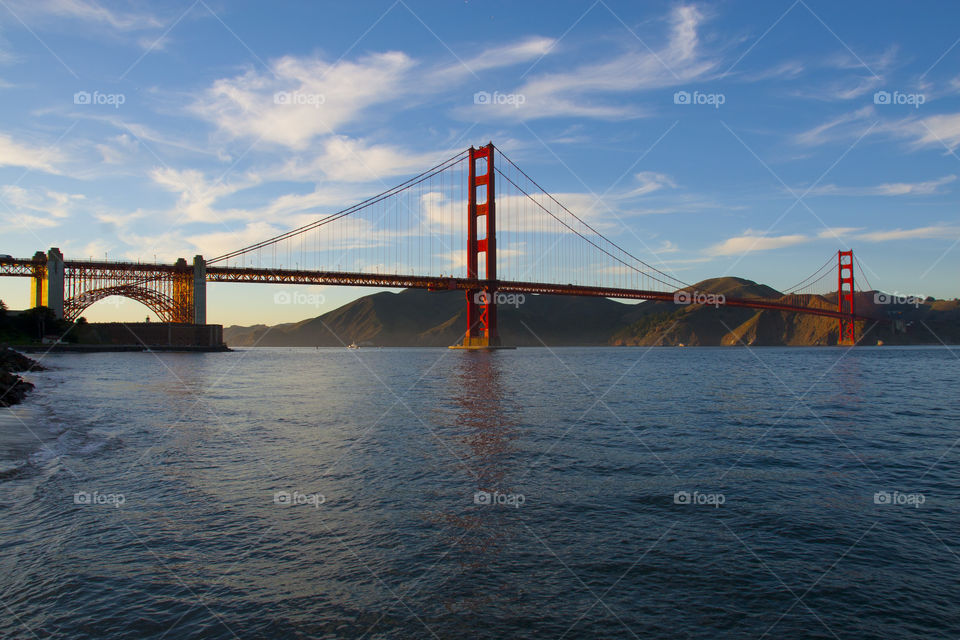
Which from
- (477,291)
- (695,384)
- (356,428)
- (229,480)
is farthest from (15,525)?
(477,291)

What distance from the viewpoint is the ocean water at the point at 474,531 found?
6090 mm

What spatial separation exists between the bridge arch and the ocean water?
7997cm

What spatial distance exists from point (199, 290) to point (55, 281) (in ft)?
61.5

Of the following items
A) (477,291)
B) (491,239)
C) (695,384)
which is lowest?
(695,384)

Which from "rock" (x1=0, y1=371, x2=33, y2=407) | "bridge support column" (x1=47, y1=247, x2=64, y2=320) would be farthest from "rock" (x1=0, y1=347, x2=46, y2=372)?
"bridge support column" (x1=47, y1=247, x2=64, y2=320)

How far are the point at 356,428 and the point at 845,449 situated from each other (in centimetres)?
1370

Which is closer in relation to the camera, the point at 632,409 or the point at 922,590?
the point at 922,590

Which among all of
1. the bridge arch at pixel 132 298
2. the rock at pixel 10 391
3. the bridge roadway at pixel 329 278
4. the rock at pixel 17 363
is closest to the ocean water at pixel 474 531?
the rock at pixel 10 391

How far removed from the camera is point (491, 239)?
9406 cm

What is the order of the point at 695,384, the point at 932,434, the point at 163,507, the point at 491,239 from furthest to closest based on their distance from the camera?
the point at 491,239
the point at 695,384
the point at 932,434
the point at 163,507

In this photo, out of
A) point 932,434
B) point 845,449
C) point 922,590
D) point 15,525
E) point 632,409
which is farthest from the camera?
point 632,409

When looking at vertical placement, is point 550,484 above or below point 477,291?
below

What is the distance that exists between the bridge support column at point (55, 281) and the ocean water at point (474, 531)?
258 feet

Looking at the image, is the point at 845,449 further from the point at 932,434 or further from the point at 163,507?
the point at 163,507
